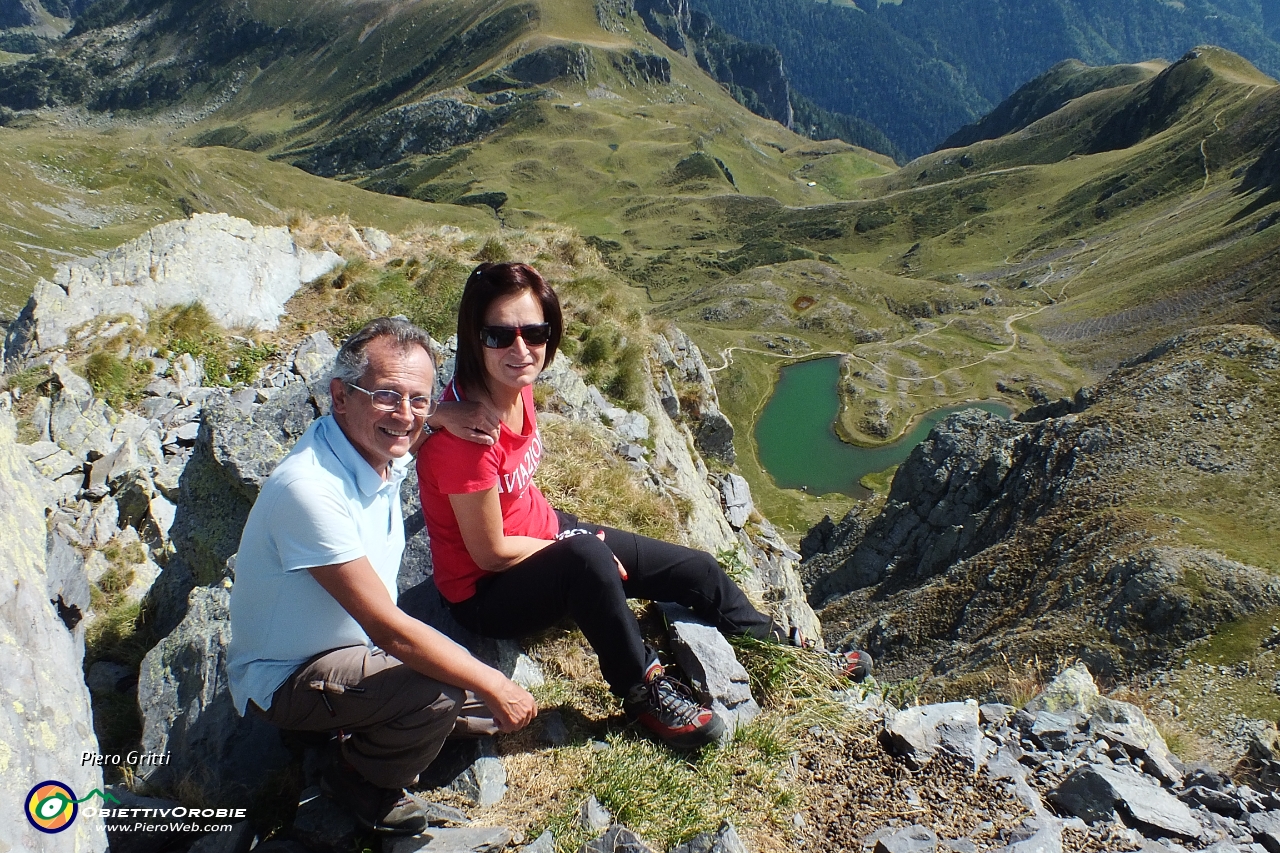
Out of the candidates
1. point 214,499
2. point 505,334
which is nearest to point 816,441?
point 214,499

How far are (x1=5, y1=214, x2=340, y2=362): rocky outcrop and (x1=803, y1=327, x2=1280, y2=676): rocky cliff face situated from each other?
21.0 meters

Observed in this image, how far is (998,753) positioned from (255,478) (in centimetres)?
764

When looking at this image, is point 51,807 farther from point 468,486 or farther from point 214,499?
point 214,499

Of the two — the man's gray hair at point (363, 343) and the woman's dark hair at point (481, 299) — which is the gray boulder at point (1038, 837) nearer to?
the woman's dark hair at point (481, 299)

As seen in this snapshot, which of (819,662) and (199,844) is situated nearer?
(199,844)

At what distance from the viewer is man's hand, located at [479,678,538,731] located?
456 cm

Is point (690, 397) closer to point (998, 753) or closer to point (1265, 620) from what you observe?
point (998, 753)

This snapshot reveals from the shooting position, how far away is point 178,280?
1564cm

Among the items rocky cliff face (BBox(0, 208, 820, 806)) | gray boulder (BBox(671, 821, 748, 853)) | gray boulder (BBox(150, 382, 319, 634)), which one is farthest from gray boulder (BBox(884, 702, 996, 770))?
gray boulder (BBox(150, 382, 319, 634))

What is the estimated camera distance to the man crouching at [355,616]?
4156 mm

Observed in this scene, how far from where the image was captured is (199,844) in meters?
4.56

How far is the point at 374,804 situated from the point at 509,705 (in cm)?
106

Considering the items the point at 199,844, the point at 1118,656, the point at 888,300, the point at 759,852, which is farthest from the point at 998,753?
the point at 888,300

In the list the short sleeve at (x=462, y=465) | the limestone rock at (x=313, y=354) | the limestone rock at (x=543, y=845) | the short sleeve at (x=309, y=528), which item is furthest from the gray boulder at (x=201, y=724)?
the limestone rock at (x=313, y=354)
